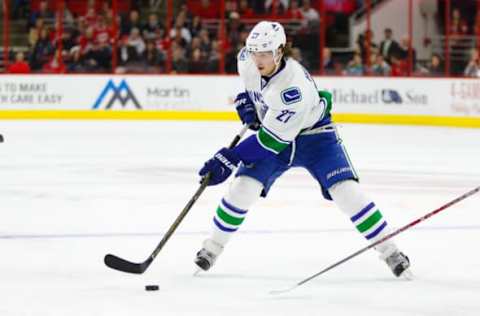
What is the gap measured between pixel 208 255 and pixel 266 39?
952 mm

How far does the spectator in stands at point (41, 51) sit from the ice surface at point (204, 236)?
354 centimetres

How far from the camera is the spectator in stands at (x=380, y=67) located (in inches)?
549

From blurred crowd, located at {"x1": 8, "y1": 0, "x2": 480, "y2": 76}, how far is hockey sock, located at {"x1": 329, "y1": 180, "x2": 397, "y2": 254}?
31.3 feet

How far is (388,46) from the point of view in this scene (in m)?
14.4

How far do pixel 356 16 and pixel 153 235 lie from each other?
399 inches

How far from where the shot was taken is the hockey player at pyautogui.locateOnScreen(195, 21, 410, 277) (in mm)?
4234

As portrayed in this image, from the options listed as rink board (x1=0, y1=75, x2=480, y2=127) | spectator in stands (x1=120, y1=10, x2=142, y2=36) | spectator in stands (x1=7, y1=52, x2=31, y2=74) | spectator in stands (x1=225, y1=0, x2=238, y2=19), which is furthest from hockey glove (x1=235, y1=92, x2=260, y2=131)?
spectator in stands (x1=225, y1=0, x2=238, y2=19)

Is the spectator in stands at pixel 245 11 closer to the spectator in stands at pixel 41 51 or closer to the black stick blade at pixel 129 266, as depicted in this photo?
the spectator in stands at pixel 41 51

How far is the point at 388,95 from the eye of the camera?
1338 centimetres

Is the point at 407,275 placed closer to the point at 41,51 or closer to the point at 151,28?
the point at 41,51

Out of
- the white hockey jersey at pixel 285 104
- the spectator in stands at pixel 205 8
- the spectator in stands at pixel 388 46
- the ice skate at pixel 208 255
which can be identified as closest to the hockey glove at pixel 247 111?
the white hockey jersey at pixel 285 104

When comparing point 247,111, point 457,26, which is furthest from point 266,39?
point 457,26

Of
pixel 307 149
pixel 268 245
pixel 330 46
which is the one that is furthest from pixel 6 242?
pixel 330 46

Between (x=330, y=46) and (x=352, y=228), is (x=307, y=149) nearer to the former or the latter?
(x=352, y=228)
